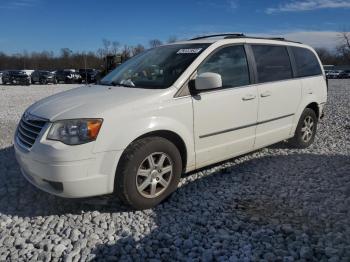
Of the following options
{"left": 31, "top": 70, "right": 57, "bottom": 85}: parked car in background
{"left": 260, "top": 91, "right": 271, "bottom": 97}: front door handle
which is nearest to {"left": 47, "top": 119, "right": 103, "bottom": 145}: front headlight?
{"left": 260, "top": 91, "right": 271, "bottom": 97}: front door handle

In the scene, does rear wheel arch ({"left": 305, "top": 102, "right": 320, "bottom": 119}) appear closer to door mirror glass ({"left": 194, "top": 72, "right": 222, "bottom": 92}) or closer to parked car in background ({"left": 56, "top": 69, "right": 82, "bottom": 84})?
door mirror glass ({"left": 194, "top": 72, "right": 222, "bottom": 92})

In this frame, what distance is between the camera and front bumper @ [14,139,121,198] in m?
3.45

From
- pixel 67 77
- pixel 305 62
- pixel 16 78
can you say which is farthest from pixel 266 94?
pixel 67 77

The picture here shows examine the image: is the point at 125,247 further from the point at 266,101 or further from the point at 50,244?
the point at 266,101

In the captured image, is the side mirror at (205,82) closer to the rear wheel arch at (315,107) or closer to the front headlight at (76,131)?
the front headlight at (76,131)

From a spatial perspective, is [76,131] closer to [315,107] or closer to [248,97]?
[248,97]

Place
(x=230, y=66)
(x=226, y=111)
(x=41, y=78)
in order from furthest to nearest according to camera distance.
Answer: (x=41, y=78) → (x=230, y=66) → (x=226, y=111)

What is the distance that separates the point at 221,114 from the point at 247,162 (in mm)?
1394

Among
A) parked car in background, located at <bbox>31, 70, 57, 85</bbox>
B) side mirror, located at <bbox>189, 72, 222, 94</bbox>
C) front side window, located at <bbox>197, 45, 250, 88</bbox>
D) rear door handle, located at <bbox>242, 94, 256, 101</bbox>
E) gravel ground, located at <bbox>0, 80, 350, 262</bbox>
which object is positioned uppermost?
parked car in background, located at <bbox>31, 70, 57, 85</bbox>

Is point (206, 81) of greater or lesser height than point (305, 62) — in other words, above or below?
below

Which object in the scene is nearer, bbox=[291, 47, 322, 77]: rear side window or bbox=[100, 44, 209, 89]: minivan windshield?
bbox=[100, 44, 209, 89]: minivan windshield

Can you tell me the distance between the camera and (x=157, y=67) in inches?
177

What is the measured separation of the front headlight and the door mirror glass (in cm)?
121

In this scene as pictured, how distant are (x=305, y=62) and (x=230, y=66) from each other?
2.13 meters
